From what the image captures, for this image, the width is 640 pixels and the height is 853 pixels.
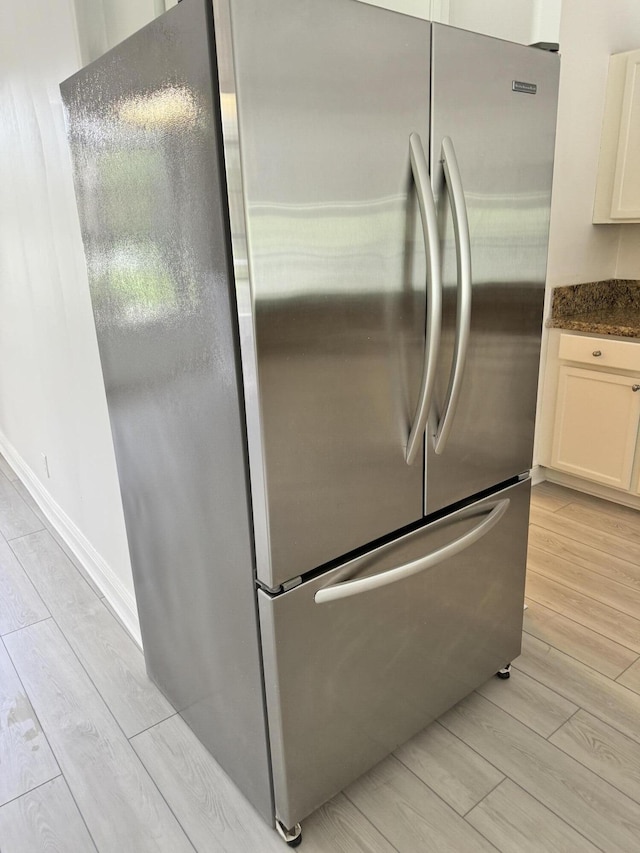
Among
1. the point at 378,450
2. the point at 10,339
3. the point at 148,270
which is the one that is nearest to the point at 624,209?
the point at 378,450

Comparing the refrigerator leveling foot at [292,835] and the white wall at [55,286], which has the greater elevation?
the white wall at [55,286]

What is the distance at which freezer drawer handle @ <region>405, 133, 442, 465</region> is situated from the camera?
1.24 meters

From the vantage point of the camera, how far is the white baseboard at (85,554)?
90.4 inches

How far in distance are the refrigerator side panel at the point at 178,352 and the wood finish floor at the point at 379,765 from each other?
0.17 metres

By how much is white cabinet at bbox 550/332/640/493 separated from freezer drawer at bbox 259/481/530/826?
1.40 m

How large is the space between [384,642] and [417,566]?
0.21 metres

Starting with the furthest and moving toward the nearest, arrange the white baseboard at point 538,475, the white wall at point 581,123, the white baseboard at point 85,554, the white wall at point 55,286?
the white baseboard at point 538,475, the white wall at point 581,123, the white baseboard at point 85,554, the white wall at point 55,286

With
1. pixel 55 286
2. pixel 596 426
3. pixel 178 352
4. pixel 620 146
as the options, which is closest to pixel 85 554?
pixel 55 286

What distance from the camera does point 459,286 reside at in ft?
4.46

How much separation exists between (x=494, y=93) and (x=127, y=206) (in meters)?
0.84

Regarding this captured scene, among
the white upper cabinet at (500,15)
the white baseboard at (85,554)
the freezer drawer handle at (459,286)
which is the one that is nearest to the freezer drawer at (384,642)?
the freezer drawer handle at (459,286)

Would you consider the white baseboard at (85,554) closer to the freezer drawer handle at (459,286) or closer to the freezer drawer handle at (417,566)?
the freezer drawer handle at (417,566)

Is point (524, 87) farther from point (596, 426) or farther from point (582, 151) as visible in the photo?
point (596, 426)

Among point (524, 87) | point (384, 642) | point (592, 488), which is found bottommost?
point (592, 488)
